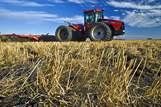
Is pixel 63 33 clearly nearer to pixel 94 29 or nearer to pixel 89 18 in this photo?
pixel 89 18

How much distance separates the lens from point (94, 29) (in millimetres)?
6590

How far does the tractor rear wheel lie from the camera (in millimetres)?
7331

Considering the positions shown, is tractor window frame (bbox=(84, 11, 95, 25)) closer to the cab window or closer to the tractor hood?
the cab window

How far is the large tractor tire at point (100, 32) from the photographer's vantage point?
6141 mm

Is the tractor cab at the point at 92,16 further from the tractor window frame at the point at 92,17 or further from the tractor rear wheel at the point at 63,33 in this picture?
the tractor rear wheel at the point at 63,33

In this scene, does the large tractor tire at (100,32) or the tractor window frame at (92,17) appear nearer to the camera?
the large tractor tire at (100,32)

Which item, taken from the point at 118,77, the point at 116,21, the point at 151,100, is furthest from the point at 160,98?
the point at 116,21

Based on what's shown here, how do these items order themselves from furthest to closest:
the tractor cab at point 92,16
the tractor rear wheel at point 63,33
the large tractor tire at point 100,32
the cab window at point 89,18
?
the tractor rear wheel at point 63,33, the cab window at point 89,18, the tractor cab at point 92,16, the large tractor tire at point 100,32

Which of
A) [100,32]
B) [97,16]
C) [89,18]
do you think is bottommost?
[100,32]

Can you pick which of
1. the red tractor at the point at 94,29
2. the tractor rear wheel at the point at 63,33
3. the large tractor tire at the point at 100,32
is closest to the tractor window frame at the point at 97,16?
the red tractor at the point at 94,29

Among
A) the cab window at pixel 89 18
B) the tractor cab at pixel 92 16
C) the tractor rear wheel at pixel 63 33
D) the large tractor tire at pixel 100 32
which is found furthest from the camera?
the tractor rear wheel at pixel 63 33

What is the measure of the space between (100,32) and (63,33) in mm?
2818

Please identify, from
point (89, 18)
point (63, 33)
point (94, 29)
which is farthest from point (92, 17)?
point (63, 33)

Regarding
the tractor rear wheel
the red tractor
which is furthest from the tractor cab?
the tractor rear wheel
